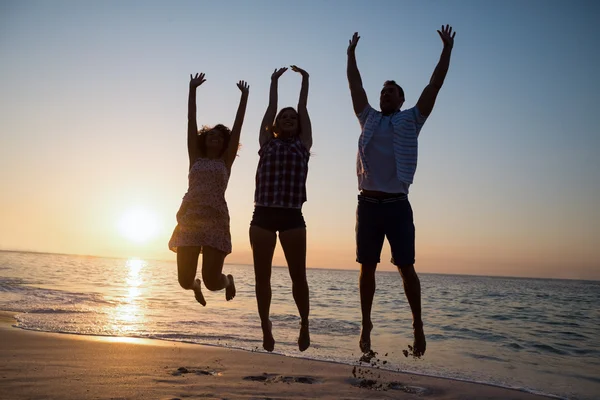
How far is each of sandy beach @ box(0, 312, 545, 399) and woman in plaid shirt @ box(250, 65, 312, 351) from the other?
1529 mm

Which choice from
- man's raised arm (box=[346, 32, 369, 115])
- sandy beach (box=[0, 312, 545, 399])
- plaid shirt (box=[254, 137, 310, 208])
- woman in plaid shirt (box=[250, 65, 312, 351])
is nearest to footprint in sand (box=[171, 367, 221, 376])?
sandy beach (box=[0, 312, 545, 399])

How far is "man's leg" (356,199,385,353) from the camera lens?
17.8ft

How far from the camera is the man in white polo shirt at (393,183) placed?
17.3 ft

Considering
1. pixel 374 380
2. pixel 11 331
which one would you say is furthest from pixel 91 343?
pixel 374 380

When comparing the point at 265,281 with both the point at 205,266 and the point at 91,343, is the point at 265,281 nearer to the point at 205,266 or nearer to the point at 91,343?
the point at 205,266

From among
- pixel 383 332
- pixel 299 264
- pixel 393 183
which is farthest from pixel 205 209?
pixel 383 332

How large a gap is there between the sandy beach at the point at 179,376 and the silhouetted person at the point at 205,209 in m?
1.42

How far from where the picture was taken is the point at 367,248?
550cm

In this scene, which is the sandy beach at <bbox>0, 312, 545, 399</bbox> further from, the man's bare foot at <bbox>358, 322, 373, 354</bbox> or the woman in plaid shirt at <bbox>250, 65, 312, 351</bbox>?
the woman in plaid shirt at <bbox>250, 65, 312, 351</bbox>

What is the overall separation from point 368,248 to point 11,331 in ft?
24.8

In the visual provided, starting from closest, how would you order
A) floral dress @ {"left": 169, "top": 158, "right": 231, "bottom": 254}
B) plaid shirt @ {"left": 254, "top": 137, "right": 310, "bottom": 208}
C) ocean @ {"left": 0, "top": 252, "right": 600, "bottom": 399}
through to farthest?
plaid shirt @ {"left": 254, "top": 137, "right": 310, "bottom": 208} < floral dress @ {"left": 169, "top": 158, "right": 231, "bottom": 254} < ocean @ {"left": 0, "top": 252, "right": 600, "bottom": 399}

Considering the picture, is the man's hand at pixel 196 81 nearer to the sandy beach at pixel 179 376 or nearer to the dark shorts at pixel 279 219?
the dark shorts at pixel 279 219

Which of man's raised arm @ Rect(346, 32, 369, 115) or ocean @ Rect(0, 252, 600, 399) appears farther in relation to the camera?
ocean @ Rect(0, 252, 600, 399)

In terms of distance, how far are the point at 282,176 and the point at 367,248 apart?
121cm
